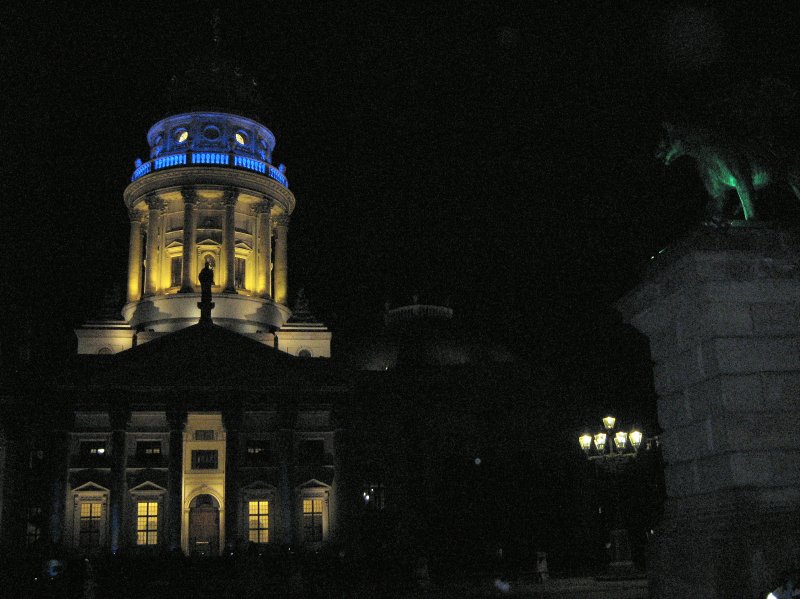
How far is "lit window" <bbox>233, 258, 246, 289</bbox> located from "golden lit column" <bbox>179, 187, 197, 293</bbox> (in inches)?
123

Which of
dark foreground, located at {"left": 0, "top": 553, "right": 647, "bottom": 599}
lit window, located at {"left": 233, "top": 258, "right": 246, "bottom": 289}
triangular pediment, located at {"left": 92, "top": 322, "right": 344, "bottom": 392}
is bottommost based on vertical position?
dark foreground, located at {"left": 0, "top": 553, "right": 647, "bottom": 599}

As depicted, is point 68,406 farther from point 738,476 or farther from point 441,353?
point 738,476

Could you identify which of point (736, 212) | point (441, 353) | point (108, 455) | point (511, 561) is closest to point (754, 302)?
point (736, 212)

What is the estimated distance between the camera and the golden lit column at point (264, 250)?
74125 millimetres

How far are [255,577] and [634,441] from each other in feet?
49.9

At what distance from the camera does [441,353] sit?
265ft

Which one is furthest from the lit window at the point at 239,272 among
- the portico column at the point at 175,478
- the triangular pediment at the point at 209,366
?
the portico column at the point at 175,478

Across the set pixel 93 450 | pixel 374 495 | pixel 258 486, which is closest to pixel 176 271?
pixel 93 450

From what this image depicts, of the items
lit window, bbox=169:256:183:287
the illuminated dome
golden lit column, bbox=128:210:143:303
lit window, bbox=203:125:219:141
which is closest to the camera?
the illuminated dome

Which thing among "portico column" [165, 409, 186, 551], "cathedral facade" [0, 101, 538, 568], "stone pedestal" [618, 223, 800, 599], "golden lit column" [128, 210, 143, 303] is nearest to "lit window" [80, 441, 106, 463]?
"cathedral facade" [0, 101, 538, 568]

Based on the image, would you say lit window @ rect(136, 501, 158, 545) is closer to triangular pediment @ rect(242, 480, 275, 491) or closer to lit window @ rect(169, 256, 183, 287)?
triangular pediment @ rect(242, 480, 275, 491)

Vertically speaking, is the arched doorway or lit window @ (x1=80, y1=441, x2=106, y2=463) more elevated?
lit window @ (x1=80, y1=441, x2=106, y2=463)

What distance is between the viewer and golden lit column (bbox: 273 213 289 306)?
75562 mm

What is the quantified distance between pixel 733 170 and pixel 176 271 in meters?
65.0
